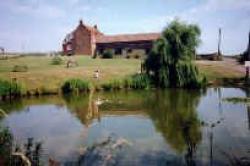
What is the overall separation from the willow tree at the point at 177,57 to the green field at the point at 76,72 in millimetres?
5416

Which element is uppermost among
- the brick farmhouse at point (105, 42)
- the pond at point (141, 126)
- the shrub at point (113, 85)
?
the brick farmhouse at point (105, 42)

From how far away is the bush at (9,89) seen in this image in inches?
1827

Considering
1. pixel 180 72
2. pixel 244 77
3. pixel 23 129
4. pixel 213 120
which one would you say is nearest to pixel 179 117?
pixel 213 120

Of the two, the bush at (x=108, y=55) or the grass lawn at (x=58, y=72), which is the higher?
the bush at (x=108, y=55)

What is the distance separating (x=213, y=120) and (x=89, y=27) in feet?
201

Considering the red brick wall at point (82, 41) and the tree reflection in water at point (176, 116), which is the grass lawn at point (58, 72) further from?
the red brick wall at point (82, 41)

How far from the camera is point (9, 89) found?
47281 millimetres

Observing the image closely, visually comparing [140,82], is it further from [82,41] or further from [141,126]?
[82,41]

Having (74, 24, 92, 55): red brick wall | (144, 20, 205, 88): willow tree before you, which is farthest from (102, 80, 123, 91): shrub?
(74, 24, 92, 55): red brick wall

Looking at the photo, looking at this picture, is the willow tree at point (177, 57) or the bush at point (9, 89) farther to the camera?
the willow tree at point (177, 57)

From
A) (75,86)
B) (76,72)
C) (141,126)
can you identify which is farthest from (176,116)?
(76,72)

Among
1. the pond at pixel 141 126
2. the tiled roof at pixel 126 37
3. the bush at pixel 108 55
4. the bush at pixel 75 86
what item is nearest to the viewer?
the pond at pixel 141 126

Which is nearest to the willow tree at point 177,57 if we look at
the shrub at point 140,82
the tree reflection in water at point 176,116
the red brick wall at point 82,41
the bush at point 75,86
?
the shrub at point 140,82

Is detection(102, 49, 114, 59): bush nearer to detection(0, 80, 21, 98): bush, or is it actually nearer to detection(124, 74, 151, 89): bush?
detection(124, 74, 151, 89): bush
